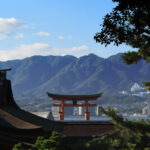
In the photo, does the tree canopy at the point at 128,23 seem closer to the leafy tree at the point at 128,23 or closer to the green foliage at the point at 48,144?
the leafy tree at the point at 128,23

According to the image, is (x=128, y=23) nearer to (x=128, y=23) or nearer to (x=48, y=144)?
(x=128, y=23)

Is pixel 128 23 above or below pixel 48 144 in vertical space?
above

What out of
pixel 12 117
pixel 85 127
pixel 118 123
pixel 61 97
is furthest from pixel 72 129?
pixel 61 97

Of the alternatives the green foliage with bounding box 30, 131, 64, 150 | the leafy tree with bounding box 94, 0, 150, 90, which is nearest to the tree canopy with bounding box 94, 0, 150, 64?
the leafy tree with bounding box 94, 0, 150, 90

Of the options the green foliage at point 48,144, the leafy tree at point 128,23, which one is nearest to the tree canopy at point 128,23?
the leafy tree at point 128,23

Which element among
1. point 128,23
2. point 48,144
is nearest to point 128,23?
point 128,23

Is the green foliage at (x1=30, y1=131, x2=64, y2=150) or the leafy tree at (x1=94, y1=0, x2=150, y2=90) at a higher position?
the leafy tree at (x1=94, y1=0, x2=150, y2=90)

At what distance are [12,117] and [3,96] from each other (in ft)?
5.97

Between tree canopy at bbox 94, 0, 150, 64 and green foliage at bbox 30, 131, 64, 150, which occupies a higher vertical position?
tree canopy at bbox 94, 0, 150, 64

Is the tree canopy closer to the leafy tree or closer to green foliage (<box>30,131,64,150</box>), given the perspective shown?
the leafy tree

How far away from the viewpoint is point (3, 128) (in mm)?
17406

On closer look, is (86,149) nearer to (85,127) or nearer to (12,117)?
(12,117)

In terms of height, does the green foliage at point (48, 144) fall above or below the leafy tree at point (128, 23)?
below

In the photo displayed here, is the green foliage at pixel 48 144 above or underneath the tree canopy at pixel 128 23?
underneath
